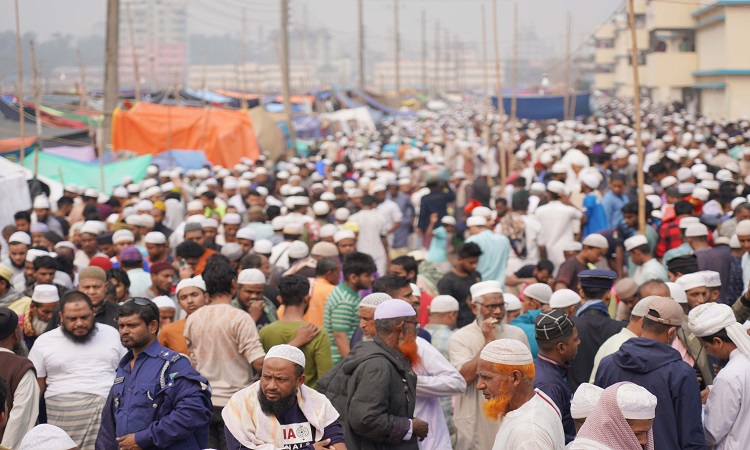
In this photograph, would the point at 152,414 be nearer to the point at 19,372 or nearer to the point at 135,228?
the point at 19,372

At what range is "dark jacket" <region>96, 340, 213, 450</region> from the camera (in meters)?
5.02

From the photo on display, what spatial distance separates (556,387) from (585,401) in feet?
2.13

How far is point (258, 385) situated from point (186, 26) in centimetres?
17927

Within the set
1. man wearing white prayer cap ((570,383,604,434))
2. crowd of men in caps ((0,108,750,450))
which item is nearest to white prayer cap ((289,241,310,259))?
crowd of men in caps ((0,108,750,450))

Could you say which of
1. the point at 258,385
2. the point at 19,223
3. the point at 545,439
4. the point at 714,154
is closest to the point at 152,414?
the point at 258,385

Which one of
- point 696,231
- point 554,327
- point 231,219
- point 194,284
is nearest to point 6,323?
point 194,284

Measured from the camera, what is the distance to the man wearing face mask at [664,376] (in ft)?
16.5

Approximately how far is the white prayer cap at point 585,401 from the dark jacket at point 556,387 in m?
0.53

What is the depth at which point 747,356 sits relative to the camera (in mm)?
5137

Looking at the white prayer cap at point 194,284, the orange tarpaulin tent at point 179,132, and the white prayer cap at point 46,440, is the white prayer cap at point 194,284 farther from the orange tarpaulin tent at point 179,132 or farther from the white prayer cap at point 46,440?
the orange tarpaulin tent at point 179,132

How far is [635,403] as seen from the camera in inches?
159

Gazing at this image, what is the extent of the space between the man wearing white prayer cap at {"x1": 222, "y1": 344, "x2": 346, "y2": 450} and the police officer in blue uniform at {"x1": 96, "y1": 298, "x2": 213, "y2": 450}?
44cm

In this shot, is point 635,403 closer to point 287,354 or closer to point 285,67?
point 287,354

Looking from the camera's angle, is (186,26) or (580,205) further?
(186,26)
